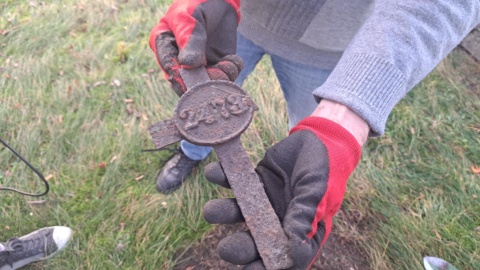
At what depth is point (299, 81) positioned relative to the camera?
2045 mm

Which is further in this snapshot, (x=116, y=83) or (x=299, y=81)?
(x=116, y=83)

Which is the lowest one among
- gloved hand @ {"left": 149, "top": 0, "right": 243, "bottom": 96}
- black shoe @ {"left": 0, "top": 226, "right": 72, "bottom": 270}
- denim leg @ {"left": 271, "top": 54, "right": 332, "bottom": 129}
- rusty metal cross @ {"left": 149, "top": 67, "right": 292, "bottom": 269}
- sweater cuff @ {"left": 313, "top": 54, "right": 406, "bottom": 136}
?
black shoe @ {"left": 0, "top": 226, "right": 72, "bottom": 270}

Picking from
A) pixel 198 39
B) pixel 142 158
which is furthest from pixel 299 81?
pixel 142 158

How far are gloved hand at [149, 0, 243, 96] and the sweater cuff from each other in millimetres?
448

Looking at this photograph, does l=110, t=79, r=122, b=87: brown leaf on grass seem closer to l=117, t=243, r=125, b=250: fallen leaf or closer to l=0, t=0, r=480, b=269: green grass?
l=0, t=0, r=480, b=269: green grass

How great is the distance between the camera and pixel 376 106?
1245 millimetres

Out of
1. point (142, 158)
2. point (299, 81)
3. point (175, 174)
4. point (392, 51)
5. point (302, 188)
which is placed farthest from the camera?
point (142, 158)

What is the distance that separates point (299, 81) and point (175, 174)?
44.8 inches

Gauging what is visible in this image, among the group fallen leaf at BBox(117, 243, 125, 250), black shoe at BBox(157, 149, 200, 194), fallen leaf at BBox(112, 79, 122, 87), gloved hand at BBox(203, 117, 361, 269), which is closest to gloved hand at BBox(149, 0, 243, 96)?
gloved hand at BBox(203, 117, 361, 269)

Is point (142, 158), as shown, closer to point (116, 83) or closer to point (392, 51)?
point (116, 83)

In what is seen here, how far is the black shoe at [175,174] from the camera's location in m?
2.60

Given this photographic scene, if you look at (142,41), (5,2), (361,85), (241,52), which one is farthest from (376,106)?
(5,2)

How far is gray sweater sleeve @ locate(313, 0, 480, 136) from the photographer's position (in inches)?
48.5

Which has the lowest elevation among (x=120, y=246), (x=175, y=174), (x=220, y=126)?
(x=120, y=246)
